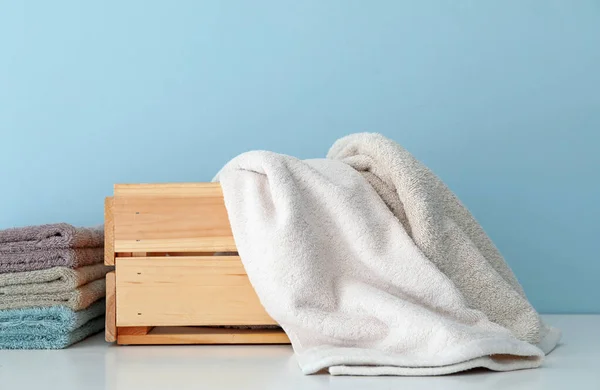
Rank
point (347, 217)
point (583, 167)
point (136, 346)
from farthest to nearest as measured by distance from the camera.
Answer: point (583, 167) → point (136, 346) → point (347, 217)

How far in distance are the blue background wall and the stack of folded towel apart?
56 centimetres

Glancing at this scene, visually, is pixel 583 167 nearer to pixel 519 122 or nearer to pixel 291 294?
pixel 519 122

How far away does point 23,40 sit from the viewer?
205 centimetres

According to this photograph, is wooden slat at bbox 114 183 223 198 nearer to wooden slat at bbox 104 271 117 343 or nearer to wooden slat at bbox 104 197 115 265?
wooden slat at bbox 104 197 115 265

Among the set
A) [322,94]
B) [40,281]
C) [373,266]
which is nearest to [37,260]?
→ [40,281]

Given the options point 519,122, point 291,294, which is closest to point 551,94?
point 519,122

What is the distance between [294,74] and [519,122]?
0.61 m

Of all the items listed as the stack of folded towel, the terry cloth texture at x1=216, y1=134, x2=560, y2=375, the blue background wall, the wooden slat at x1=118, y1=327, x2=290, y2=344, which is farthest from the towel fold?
the blue background wall

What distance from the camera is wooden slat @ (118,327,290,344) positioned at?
151 centimetres

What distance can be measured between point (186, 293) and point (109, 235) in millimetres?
188

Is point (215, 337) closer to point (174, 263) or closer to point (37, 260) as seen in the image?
point (174, 263)

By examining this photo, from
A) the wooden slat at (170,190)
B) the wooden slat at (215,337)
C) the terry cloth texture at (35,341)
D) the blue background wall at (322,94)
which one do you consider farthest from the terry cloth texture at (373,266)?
the blue background wall at (322,94)

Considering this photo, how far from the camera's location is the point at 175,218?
1.49m

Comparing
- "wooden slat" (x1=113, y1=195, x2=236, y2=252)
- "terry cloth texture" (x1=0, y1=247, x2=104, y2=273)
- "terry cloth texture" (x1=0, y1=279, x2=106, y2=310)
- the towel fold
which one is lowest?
the towel fold
